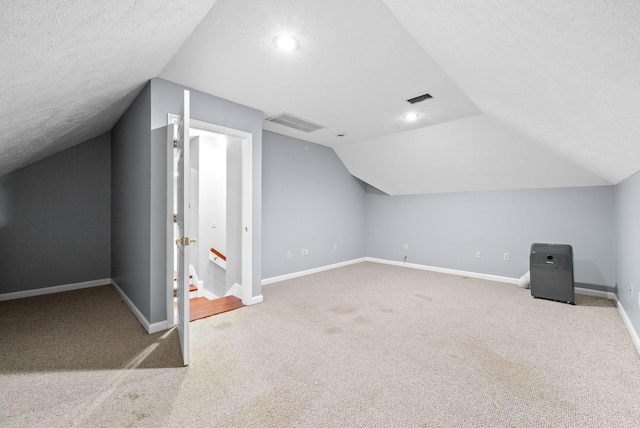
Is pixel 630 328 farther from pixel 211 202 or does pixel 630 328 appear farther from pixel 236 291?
pixel 211 202

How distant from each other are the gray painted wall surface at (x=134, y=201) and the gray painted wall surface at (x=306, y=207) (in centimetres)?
173

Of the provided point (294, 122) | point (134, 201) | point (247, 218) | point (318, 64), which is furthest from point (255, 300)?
point (318, 64)

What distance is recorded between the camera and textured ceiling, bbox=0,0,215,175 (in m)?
1.13

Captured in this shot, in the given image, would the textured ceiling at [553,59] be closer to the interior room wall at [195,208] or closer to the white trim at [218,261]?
the white trim at [218,261]

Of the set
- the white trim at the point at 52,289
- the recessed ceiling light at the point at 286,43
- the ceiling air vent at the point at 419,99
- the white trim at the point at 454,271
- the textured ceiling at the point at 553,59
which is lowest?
the white trim at the point at 454,271

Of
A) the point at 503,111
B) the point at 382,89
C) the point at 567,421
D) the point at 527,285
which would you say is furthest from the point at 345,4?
the point at 527,285

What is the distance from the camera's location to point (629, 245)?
9.26ft

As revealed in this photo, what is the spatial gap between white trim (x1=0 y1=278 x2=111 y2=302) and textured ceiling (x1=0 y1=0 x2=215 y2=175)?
75.6 inches

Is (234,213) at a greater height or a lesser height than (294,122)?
lesser

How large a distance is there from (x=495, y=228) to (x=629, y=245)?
186 cm

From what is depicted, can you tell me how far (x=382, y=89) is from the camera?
2936 mm

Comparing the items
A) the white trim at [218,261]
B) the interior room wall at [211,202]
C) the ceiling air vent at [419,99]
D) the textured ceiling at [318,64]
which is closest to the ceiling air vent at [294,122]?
the textured ceiling at [318,64]

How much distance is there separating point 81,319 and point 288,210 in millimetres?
2871

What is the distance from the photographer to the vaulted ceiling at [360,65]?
1190 mm
